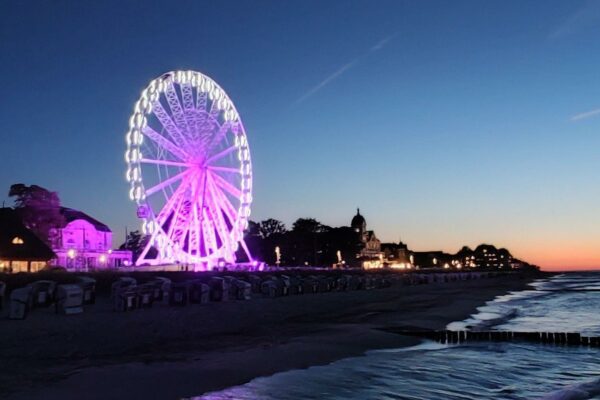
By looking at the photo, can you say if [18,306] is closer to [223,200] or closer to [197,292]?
[197,292]

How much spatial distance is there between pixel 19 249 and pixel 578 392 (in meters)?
51.9

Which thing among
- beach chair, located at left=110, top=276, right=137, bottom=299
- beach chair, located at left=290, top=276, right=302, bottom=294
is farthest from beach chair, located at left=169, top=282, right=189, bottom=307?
beach chair, located at left=290, top=276, right=302, bottom=294

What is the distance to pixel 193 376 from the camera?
1202 centimetres

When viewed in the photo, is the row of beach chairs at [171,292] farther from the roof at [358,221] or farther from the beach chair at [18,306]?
the roof at [358,221]

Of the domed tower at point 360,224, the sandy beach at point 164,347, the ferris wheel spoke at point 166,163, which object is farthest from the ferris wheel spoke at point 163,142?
the domed tower at point 360,224

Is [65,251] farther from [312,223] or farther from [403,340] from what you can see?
[312,223]

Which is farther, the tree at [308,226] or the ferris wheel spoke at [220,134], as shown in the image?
the tree at [308,226]

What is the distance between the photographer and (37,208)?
6806 centimetres

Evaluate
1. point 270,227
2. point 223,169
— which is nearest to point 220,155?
Result: point 223,169

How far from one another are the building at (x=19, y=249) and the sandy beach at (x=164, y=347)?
29562 millimetres

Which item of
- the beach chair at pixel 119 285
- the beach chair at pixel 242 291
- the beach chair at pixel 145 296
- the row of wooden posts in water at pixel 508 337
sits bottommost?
the row of wooden posts in water at pixel 508 337

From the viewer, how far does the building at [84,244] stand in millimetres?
73419

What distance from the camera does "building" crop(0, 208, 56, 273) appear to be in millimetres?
52531

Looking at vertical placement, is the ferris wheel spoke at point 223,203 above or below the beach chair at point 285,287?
above
